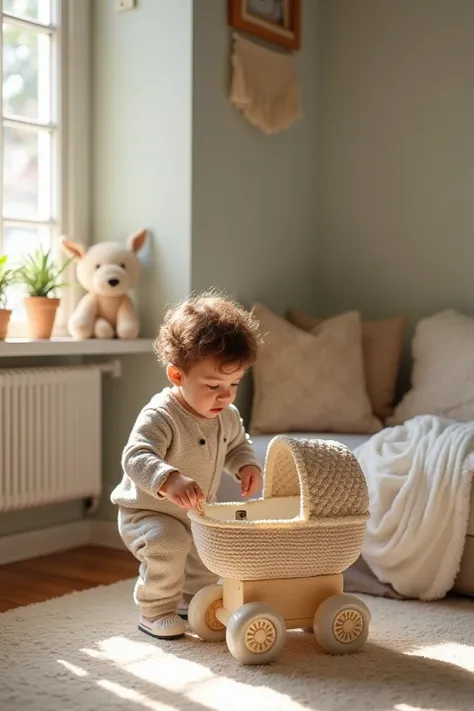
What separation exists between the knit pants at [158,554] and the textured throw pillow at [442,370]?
1.16m

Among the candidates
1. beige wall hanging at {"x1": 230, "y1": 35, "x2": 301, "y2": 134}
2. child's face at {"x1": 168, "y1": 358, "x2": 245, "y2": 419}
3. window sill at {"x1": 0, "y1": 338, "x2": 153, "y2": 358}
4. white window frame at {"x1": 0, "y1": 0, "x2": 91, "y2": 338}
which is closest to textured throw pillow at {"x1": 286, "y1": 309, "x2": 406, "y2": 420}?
window sill at {"x1": 0, "y1": 338, "x2": 153, "y2": 358}

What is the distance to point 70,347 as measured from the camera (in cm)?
306

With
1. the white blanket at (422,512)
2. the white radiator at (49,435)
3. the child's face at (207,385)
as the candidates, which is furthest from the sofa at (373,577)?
the child's face at (207,385)

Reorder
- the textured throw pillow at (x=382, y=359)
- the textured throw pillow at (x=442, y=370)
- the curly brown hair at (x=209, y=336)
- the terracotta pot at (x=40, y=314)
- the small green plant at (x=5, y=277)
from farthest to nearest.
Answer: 1. the textured throw pillow at (x=382, y=359)
2. the textured throw pillow at (x=442, y=370)
3. the terracotta pot at (x=40, y=314)
4. the small green plant at (x=5, y=277)
5. the curly brown hair at (x=209, y=336)

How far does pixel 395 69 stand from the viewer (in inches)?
144

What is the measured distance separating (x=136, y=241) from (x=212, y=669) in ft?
5.27

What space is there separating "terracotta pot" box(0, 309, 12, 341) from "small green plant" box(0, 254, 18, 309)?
0.05m

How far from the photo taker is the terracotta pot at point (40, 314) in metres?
3.04

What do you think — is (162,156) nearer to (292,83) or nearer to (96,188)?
(96,188)

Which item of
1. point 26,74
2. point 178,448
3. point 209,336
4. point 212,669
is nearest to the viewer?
point 212,669

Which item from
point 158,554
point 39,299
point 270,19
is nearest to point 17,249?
point 39,299

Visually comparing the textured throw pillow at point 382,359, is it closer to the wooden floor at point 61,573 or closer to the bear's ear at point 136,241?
the bear's ear at point 136,241

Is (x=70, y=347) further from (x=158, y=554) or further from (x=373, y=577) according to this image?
(x=373, y=577)

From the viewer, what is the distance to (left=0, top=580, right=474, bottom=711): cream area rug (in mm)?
1856
